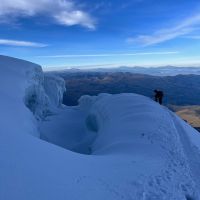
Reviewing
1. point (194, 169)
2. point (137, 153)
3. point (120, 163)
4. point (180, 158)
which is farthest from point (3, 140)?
point (194, 169)

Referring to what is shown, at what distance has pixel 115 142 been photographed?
17703 mm

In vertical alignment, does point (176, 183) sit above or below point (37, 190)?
below

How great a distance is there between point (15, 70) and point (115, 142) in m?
18.0

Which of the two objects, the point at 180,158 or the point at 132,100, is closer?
the point at 180,158

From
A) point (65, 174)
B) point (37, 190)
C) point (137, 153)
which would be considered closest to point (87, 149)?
point (137, 153)

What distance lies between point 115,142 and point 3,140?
7.33 metres

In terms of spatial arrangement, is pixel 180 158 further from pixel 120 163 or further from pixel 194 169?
pixel 120 163

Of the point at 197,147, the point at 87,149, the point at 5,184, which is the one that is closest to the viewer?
the point at 5,184

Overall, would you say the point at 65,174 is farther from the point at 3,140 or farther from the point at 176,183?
the point at 176,183

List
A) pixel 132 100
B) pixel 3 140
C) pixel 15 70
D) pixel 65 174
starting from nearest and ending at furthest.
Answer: pixel 65 174 → pixel 3 140 → pixel 132 100 → pixel 15 70

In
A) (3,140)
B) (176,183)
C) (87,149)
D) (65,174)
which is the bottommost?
(87,149)

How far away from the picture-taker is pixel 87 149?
2316 cm

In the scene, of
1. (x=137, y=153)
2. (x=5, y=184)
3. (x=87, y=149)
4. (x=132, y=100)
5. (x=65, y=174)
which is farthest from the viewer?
(x=132, y=100)

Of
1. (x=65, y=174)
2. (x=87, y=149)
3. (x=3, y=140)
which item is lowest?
(x=87, y=149)
